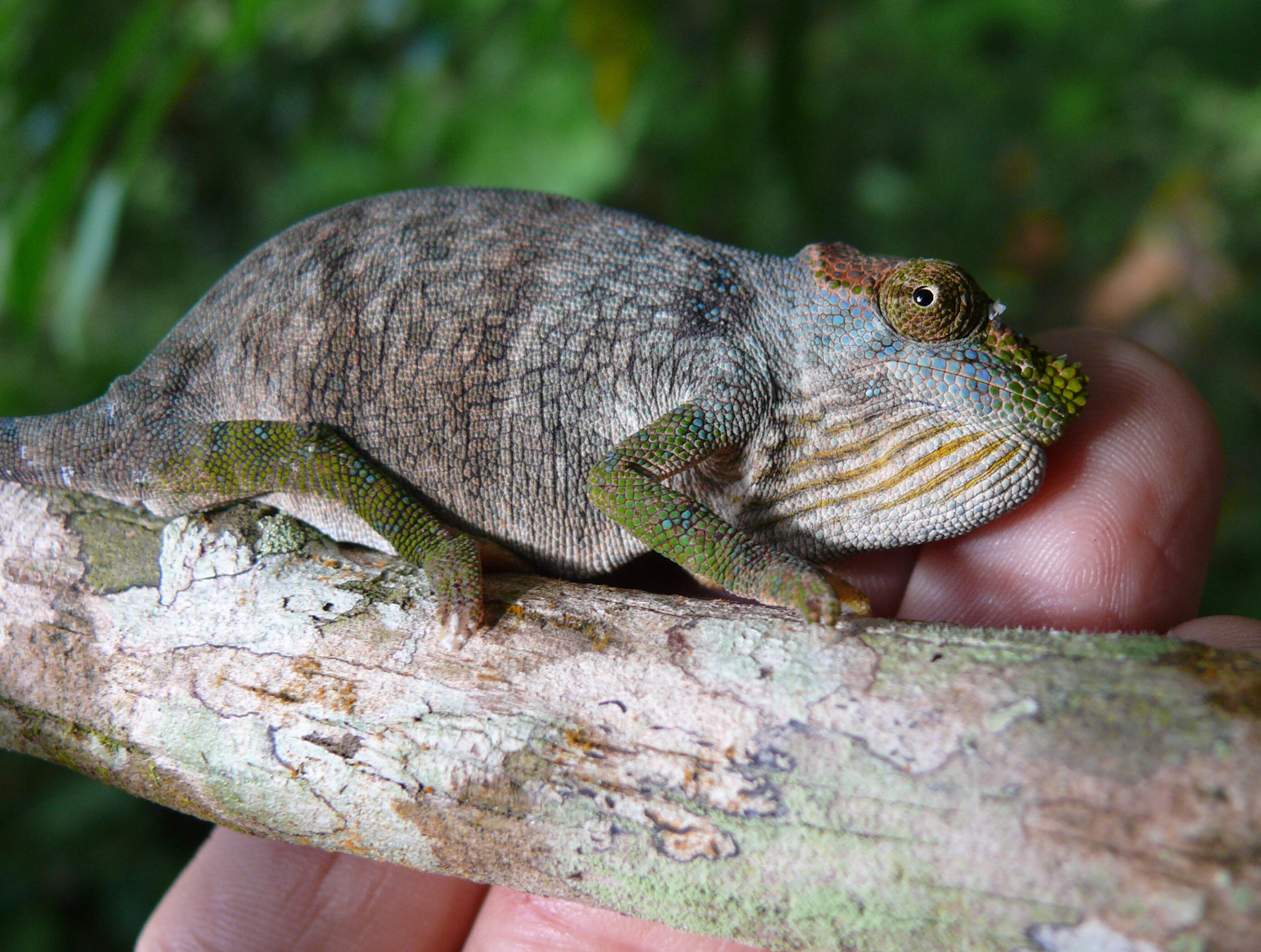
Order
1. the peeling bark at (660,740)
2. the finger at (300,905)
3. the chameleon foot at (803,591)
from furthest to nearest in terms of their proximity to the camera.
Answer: the finger at (300,905) → the chameleon foot at (803,591) → the peeling bark at (660,740)

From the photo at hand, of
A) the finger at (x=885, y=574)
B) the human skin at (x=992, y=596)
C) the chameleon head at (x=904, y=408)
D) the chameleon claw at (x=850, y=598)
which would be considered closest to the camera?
the chameleon claw at (x=850, y=598)

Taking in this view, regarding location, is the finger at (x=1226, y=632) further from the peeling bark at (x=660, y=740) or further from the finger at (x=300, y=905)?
the finger at (x=300, y=905)

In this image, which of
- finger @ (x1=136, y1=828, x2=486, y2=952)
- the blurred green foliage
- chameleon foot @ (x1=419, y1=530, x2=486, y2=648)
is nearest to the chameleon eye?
chameleon foot @ (x1=419, y1=530, x2=486, y2=648)

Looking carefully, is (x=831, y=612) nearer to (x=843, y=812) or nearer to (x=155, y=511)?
(x=843, y=812)

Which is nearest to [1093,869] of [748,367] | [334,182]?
[748,367]

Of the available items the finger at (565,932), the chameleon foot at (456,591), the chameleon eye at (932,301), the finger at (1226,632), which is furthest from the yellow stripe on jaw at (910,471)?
the finger at (565,932)

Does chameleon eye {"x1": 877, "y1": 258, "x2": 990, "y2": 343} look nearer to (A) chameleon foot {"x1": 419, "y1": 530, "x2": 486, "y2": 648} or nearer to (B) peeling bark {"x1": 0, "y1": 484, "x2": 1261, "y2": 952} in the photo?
(B) peeling bark {"x1": 0, "y1": 484, "x2": 1261, "y2": 952}
